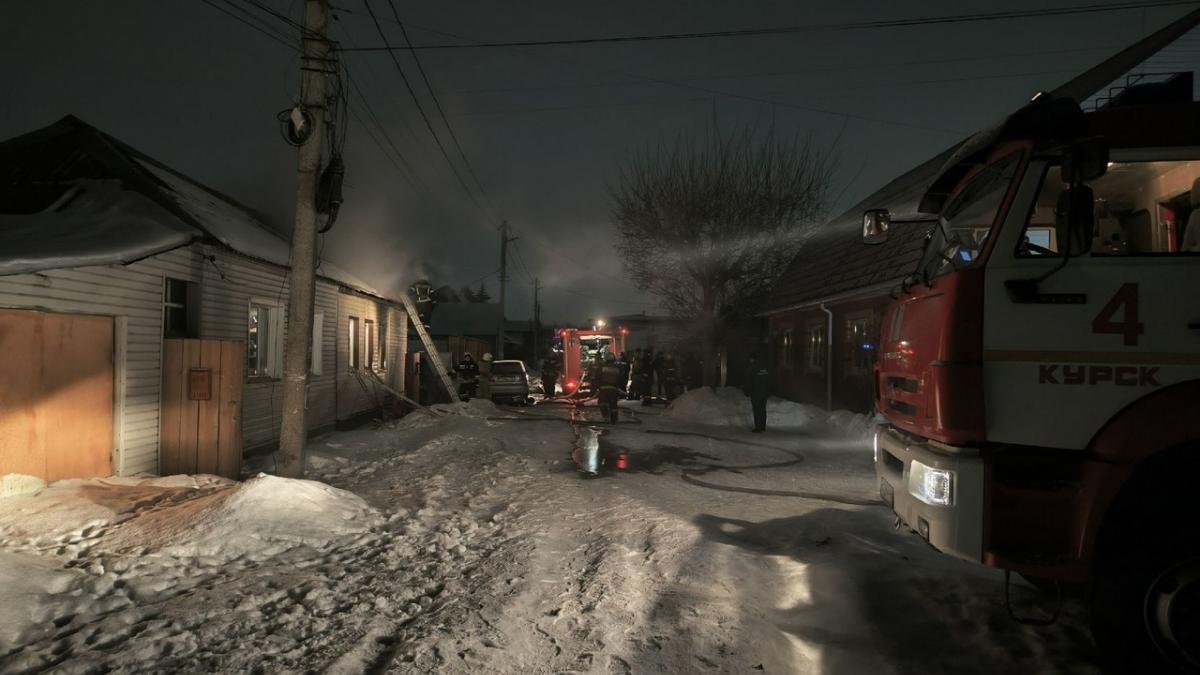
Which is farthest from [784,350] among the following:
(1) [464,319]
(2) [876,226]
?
(1) [464,319]

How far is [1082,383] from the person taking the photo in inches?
129

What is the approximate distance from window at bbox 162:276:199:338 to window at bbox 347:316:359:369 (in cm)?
628

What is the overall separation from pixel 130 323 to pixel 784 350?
18.8m

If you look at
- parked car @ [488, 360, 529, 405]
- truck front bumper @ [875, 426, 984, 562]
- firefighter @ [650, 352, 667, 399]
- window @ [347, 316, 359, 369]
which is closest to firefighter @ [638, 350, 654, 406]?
firefighter @ [650, 352, 667, 399]

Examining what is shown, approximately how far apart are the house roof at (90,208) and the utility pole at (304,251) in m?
1.60

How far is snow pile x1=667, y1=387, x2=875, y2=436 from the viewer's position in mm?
14879

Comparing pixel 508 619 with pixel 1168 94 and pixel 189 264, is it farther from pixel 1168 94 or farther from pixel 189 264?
pixel 189 264

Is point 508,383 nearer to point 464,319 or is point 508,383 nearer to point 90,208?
point 90,208

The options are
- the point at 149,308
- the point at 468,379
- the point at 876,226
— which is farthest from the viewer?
the point at 468,379

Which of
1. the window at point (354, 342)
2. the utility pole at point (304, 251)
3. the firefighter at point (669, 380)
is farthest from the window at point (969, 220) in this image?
the firefighter at point (669, 380)

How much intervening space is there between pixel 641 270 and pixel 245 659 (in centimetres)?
2088

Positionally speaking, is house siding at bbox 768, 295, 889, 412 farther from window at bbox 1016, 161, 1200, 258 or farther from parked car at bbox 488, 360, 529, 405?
parked car at bbox 488, 360, 529, 405

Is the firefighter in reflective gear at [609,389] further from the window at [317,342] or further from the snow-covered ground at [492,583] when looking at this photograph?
the snow-covered ground at [492,583]

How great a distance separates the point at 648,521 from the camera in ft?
21.7
